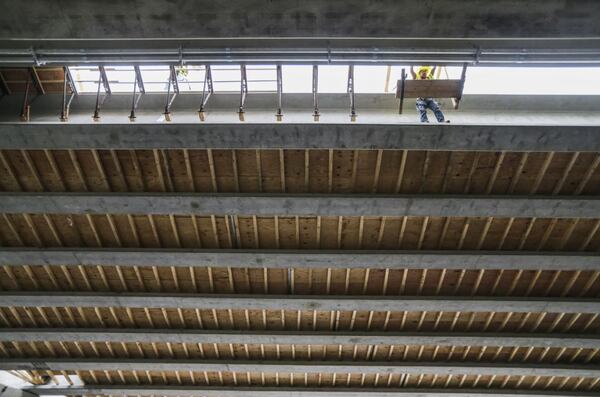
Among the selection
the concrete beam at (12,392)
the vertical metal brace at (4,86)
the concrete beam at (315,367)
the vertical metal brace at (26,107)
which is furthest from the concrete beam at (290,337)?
the vertical metal brace at (4,86)

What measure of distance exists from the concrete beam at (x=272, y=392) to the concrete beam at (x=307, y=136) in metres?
11.3

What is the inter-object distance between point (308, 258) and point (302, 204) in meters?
1.80

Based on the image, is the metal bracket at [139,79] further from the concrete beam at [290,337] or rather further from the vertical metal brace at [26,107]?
the concrete beam at [290,337]

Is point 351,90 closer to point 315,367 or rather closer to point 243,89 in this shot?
point 243,89

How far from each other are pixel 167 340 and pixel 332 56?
10570 mm

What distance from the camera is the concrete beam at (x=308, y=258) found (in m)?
10.1

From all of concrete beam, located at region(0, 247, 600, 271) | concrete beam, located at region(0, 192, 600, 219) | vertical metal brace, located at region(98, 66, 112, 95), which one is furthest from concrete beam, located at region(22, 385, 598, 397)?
vertical metal brace, located at region(98, 66, 112, 95)

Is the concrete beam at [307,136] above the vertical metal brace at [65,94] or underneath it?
underneath

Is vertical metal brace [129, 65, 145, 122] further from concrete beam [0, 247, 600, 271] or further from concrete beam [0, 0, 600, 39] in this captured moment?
concrete beam [0, 247, 600, 271]

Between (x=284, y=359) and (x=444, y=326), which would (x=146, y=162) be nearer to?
(x=284, y=359)

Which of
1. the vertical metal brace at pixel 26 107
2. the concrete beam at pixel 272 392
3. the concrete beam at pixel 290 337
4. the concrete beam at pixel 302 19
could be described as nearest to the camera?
the concrete beam at pixel 302 19

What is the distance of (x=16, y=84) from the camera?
8.92m

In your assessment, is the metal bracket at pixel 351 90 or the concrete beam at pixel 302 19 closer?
the concrete beam at pixel 302 19

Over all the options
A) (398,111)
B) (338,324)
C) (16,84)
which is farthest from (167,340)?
(398,111)
